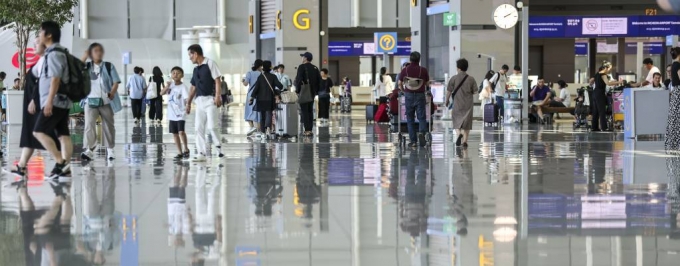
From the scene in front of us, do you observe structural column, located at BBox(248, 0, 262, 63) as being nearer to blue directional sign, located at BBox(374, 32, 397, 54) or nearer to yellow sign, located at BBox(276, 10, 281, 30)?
yellow sign, located at BBox(276, 10, 281, 30)

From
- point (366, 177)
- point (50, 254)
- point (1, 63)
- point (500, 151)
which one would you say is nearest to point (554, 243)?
point (50, 254)

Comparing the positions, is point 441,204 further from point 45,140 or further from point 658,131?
point 658,131

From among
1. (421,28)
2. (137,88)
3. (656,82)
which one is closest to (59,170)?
(656,82)

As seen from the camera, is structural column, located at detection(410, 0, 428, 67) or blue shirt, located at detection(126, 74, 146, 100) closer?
blue shirt, located at detection(126, 74, 146, 100)

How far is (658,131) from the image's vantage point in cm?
2217

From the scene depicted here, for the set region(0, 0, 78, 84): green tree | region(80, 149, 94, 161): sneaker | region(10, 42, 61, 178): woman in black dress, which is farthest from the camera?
region(0, 0, 78, 84): green tree

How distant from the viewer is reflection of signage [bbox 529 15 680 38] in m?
42.2

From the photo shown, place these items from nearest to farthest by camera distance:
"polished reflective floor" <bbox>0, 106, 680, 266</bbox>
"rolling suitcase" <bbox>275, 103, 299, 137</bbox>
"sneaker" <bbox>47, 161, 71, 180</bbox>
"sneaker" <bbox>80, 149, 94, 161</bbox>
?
"polished reflective floor" <bbox>0, 106, 680, 266</bbox> → "sneaker" <bbox>47, 161, 71, 180</bbox> → "sneaker" <bbox>80, 149, 94, 161</bbox> → "rolling suitcase" <bbox>275, 103, 299, 137</bbox>

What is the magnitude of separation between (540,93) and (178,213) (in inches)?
977

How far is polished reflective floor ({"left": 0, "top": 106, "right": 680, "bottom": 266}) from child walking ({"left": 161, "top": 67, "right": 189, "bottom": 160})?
41cm

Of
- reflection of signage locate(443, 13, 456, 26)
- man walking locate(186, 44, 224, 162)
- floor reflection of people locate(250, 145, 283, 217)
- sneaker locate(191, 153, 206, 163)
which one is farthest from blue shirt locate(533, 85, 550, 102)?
sneaker locate(191, 153, 206, 163)

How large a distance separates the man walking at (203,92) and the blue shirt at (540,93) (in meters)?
18.6

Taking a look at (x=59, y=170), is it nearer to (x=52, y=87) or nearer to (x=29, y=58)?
(x=52, y=87)

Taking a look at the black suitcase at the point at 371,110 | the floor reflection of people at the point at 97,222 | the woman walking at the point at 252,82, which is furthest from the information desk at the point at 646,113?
the floor reflection of people at the point at 97,222
